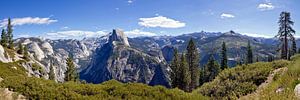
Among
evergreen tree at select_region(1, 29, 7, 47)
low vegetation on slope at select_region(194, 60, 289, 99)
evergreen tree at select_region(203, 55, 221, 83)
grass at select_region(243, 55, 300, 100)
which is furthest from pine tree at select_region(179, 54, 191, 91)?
grass at select_region(243, 55, 300, 100)

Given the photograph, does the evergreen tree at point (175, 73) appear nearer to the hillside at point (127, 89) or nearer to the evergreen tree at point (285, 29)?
the evergreen tree at point (285, 29)

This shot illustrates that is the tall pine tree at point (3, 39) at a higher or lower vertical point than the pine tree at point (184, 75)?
higher

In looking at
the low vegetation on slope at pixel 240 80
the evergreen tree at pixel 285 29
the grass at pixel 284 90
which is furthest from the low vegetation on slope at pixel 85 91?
the evergreen tree at pixel 285 29

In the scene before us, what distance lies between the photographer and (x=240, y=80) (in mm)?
25781

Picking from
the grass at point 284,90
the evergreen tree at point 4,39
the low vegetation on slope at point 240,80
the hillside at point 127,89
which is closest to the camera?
the grass at point 284,90

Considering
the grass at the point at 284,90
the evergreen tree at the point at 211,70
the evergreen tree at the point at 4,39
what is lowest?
the evergreen tree at the point at 211,70

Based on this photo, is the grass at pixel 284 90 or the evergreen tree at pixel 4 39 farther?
the evergreen tree at pixel 4 39

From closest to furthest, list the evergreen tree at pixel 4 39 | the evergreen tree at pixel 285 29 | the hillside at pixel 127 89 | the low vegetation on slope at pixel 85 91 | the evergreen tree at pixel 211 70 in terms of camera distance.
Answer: the low vegetation on slope at pixel 85 91 < the hillside at pixel 127 89 < the evergreen tree at pixel 285 29 < the evergreen tree at pixel 211 70 < the evergreen tree at pixel 4 39

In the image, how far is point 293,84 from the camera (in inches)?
330

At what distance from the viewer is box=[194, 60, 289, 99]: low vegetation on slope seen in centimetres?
2391

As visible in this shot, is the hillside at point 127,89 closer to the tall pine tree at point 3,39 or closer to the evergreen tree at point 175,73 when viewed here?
the evergreen tree at point 175,73

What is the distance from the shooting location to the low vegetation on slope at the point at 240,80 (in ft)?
78.4

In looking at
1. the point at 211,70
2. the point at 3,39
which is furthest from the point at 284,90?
the point at 3,39

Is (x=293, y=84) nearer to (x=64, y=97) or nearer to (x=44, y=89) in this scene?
(x=64, y=97)
